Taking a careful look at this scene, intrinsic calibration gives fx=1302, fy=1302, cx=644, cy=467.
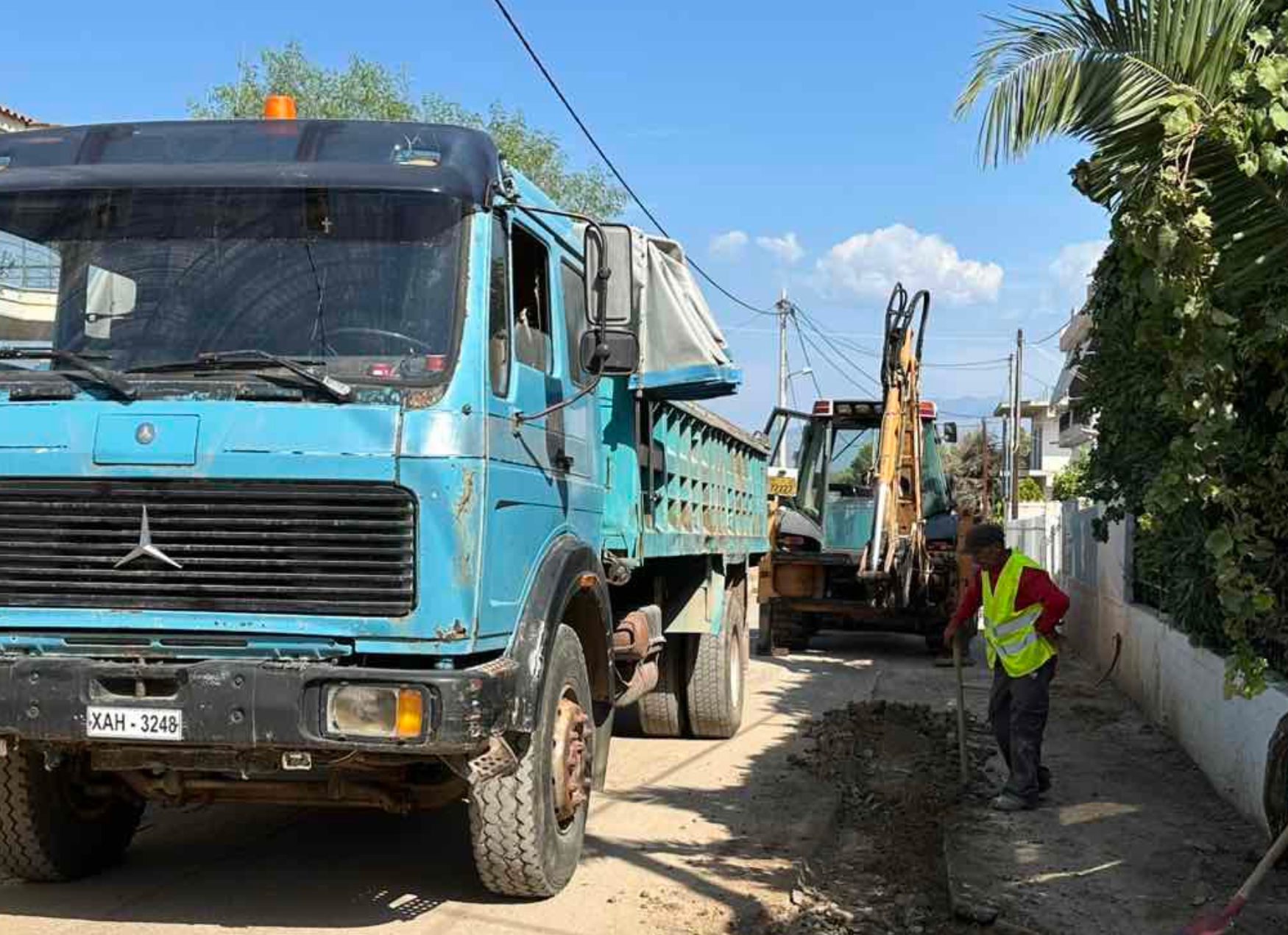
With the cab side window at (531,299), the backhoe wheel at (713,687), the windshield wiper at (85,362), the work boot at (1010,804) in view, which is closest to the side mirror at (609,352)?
the cab side window at (531,299)

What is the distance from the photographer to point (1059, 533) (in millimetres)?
19406

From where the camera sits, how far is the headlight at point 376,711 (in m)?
4.12

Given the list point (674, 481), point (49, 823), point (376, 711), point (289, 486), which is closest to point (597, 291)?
point (289, 486)

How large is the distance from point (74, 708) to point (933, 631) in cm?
1159

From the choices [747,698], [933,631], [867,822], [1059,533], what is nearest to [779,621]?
[933,631]

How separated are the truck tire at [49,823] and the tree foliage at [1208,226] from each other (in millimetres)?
4187

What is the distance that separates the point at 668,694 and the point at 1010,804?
2759 millimetres

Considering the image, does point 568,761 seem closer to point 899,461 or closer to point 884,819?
point 884,819

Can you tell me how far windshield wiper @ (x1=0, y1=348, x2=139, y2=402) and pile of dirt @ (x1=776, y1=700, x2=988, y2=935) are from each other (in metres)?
3.09

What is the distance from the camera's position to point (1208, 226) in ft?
12.1

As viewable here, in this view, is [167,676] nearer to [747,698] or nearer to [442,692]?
[442,692]

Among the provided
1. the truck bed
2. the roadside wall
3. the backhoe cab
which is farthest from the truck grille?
the backhoe cab

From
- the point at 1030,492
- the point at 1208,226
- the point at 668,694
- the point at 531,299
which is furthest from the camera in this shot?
the point at 1030,492

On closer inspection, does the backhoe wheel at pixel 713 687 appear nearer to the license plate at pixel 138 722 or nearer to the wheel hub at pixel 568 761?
the wheel hub at pixel 568 761
